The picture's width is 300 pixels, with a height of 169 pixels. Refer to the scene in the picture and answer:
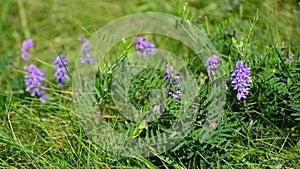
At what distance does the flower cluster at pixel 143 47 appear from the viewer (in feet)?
5.45

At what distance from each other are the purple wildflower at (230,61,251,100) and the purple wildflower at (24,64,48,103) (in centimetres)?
75

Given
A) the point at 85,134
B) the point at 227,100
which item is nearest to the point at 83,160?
the point at 85,134

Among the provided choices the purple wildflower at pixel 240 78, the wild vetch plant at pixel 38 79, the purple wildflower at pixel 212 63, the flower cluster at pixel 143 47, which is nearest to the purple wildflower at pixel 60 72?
the wild vetch plant at pixel 38 79

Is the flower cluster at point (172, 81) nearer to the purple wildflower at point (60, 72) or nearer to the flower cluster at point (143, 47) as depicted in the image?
the flower cluster at point (143, 47)

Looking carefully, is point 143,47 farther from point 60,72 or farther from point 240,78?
point 240,78

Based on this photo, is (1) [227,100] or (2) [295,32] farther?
(2) [295,32]

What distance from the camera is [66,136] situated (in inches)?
59.4

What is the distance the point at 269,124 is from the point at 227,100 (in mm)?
177

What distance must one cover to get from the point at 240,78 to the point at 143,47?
467mm

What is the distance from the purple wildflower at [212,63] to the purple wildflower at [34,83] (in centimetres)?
65

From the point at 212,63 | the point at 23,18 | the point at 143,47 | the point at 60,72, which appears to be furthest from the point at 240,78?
the point at 23,18

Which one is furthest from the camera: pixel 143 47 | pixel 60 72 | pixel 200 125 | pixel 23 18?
pixel 23 18

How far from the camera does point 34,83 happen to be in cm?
177

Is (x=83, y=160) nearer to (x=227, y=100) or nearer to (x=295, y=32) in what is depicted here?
(x=227, y=100)
